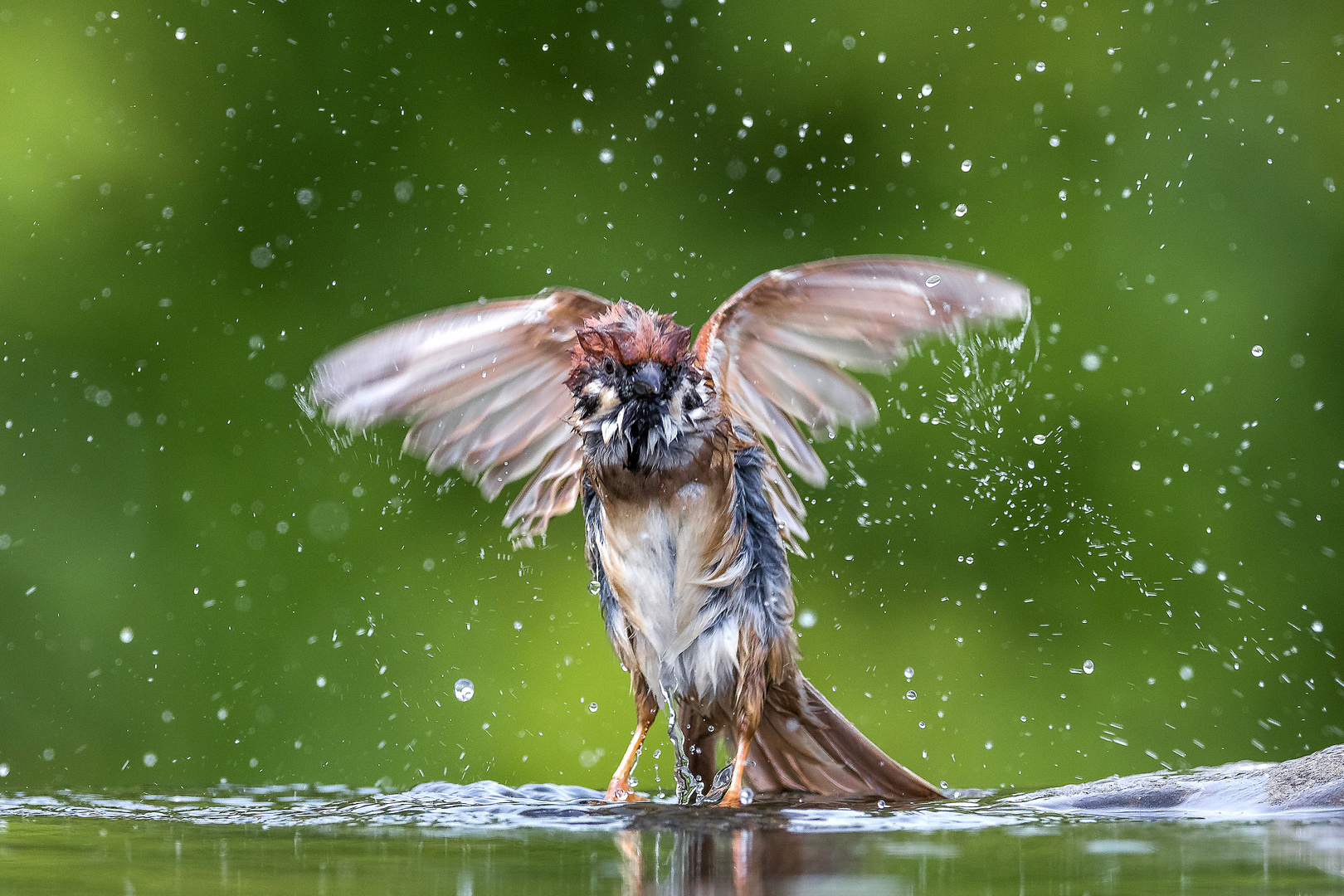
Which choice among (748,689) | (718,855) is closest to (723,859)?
(718,855)

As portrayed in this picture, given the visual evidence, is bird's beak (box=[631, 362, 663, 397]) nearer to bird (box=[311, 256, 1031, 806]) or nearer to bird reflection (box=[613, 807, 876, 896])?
bird (box=[311, 256, 1031, 806])

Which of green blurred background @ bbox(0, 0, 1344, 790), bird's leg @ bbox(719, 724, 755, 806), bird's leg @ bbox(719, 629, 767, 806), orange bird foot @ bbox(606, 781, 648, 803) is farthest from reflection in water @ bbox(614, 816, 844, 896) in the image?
green blurred background @ bbox(0, 0, 1344, 790)

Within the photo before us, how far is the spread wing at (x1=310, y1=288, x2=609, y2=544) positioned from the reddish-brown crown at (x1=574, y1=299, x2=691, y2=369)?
7.6 inches

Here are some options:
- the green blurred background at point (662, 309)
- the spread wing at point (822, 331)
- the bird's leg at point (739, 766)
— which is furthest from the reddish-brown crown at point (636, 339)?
the green blurred background at point (662, 309)

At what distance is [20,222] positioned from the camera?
5418 millimetres

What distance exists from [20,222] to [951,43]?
3448mm

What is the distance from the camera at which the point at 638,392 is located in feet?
9.01

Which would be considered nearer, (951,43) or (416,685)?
(416,685)

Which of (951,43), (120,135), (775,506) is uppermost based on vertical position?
(951,43)

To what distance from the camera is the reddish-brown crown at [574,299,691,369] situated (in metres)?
2.71

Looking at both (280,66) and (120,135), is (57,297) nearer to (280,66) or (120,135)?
(120,135)

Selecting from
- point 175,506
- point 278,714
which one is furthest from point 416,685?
point 175,506

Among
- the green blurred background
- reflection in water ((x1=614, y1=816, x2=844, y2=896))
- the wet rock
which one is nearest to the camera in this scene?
reflection in water ((x1=614, y1=816, x2=844, y2=896))

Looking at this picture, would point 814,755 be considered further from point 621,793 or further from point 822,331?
point 822,331
